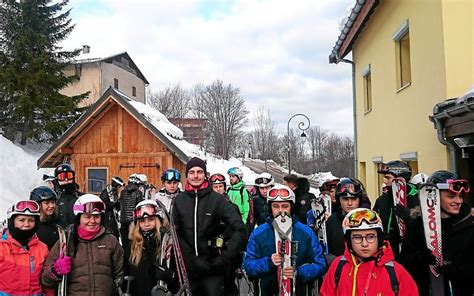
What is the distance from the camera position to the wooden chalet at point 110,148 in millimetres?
15312

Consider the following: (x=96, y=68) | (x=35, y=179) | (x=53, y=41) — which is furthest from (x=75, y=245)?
(x=96, y=68)

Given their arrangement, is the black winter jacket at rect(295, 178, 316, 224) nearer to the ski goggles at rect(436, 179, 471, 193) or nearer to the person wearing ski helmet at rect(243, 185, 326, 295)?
the person wearing ski helmet at rect(243, 185, 326, 295)

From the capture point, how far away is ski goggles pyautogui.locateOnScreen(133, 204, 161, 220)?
462cm

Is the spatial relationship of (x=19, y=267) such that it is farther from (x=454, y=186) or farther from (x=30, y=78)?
(x=30, y=78)

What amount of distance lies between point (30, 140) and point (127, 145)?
1274 centimetres

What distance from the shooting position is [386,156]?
10922mm

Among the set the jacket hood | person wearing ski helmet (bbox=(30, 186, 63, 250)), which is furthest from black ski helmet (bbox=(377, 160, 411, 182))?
person wearing ski helmet (bbox=(30, 186, 63, 250))

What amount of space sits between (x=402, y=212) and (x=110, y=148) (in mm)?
13096

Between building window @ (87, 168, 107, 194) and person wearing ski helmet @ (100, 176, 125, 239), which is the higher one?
building window @ (87, 168, 107, 194)

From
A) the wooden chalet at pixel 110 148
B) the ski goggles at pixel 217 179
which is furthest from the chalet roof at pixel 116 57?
the ski goggles at pixel 217 179

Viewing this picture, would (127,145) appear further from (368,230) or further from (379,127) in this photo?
(368,230)

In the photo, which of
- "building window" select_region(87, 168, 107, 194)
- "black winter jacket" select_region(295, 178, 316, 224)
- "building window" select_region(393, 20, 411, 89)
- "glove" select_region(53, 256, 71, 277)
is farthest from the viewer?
"building window" select_region(87, 168, 107, 194)

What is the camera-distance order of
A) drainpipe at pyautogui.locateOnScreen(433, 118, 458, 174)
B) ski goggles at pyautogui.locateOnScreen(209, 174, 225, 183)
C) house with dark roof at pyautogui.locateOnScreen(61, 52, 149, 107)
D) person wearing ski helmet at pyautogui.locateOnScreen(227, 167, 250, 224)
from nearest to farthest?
drainpipe at pyautogui.locateOnScreen(433, 118, 458, 174)
ski goggles at pyautogui.locateOnScreen(209, 174, 225, 183)
person wearing ski helmet at pyautogui.locateOnScreen(227, 167, 250, 224)
house with dark roof at pyautogui.locateOnScreen(61, 52, 149, 107)

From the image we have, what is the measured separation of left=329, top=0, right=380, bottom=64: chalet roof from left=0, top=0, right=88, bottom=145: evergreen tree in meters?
16.0
